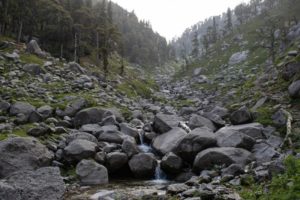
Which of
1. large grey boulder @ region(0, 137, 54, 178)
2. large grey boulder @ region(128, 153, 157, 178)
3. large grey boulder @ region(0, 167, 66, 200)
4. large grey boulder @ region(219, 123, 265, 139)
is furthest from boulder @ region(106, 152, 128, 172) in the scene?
large grey boulder @ region(0, 167, 66, 200)

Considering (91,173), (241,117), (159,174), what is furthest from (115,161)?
(241,117)

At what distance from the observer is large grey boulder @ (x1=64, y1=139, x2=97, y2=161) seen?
27.9m

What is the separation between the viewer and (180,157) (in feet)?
95.9

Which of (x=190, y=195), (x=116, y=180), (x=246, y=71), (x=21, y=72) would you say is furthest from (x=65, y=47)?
(x=190, y=195)

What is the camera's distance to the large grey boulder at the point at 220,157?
83.7 ft

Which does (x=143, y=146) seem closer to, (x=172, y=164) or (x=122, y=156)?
(x=122, y=156)

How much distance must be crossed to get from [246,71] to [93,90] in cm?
6592

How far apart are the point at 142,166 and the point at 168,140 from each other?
5.52m

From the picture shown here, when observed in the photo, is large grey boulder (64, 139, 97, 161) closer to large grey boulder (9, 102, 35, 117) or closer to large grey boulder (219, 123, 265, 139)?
large grey boulder (219, 123, 265, 139)

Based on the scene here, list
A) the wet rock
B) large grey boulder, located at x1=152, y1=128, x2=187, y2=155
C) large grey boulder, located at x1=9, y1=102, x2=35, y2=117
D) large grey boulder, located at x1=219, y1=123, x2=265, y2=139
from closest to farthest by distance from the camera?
the wet rock < large grey boulder, located at x1=219, y1=123, x2=265, y2=139 < large grey boulder, located at x1=152, y1=128, x2=187, y2=155 < large grey boulder, located at x1=9, y1=102, x2=35, y2=117

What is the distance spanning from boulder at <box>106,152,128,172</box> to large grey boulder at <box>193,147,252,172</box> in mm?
5518

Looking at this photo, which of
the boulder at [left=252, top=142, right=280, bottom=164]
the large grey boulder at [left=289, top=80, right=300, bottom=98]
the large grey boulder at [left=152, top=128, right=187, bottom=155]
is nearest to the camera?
the boulder at [left=252, top=142, right=280, bottom=164]

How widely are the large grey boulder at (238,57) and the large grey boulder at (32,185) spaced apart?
12095 centimetres

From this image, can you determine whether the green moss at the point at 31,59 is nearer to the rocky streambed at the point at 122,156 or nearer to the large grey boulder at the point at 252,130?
the rocky streambed at the point at 122,156
